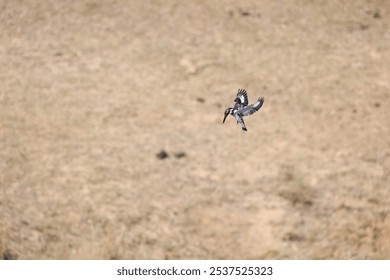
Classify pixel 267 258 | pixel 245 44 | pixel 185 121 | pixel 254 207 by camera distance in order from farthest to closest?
pixel 245 44 → pixel 185 121 → pixel 254 207 → pixel 267 258

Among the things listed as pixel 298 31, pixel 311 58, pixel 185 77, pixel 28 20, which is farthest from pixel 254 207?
pixel 28 20

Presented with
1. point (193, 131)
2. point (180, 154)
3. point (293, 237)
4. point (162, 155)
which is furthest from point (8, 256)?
point (293, 237)

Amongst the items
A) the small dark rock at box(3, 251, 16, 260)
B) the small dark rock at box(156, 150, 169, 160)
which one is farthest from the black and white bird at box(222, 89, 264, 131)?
the small dark rock at box(3, 251, 16, 260)

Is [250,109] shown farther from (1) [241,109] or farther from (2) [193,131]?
(2) [193,131]

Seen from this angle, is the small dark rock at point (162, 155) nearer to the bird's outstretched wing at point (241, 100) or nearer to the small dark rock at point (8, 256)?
the bird's outstretched wing at point (241, 100)

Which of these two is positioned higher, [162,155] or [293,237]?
[162,155]

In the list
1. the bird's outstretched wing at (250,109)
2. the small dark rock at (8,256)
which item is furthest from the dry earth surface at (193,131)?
the bird's outstretched wing at (250,109)

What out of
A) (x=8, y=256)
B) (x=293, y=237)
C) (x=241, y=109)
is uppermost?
(x=241, y=109)

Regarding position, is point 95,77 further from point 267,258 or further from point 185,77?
point 267,258

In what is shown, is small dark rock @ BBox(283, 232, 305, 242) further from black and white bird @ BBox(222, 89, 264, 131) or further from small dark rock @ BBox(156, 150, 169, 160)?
small dark rock @ BBox(156, 150, 169, 160)
